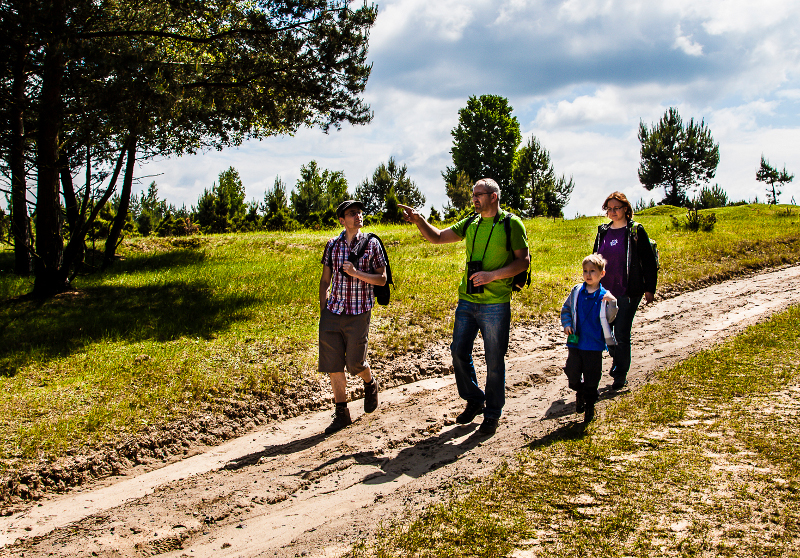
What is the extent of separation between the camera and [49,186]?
11.2m

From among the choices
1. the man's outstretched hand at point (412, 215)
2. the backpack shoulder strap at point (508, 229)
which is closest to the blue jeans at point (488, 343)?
the backpack shoulder strap at point (508, 229)

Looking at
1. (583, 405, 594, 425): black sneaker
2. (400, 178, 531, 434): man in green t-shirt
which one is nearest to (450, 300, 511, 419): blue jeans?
(400, 178, 531, 434): man in green t-shirt

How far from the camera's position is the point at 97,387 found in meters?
6.82

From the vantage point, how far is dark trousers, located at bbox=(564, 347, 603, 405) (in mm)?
5160

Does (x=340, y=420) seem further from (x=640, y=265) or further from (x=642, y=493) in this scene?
(x=640, y=265)

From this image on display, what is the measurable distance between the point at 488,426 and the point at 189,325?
19.6ft

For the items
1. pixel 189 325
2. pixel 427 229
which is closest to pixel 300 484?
pixel 427 229

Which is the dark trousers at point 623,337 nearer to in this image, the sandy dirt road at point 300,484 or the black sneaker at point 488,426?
the sandy dirt road at point 300,484

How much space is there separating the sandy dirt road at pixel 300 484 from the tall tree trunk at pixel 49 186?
7.65m

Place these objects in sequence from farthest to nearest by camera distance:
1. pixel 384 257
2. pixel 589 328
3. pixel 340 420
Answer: pixel 340 420 < pixel 384 257 < pixel 589 328

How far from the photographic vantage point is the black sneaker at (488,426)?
5305 mm

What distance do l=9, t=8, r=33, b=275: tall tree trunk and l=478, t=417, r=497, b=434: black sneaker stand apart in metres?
10.1

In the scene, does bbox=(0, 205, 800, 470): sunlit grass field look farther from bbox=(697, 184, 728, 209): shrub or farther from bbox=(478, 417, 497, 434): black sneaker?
bbox=(697, 184, 728, 209): shrub

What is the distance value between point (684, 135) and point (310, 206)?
42.3 m
